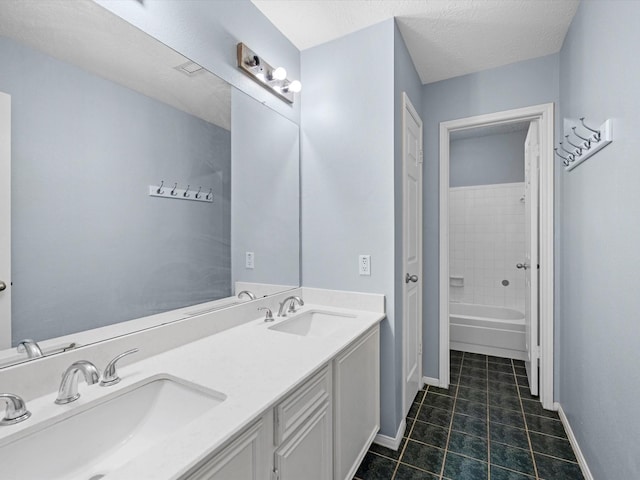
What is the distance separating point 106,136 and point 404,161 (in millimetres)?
1582

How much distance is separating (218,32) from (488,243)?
374 centimetres

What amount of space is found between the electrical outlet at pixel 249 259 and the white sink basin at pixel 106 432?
79cm

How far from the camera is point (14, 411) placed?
77 centimetres

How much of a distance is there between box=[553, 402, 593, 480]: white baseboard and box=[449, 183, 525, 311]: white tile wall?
179 cm

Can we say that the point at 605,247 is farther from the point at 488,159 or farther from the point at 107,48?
the point at 488,159

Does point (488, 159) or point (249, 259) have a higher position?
point (488, 159)

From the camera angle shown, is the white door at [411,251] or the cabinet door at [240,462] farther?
the white door at [411,251]

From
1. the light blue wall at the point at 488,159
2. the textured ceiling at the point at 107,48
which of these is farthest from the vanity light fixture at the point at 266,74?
the light blue wall at the point at 488,159

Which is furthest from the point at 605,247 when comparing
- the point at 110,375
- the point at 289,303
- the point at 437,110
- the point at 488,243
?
the point at 488,243

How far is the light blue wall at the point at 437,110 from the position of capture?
2.39 meters

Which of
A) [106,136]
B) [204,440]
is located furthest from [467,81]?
[204,440]

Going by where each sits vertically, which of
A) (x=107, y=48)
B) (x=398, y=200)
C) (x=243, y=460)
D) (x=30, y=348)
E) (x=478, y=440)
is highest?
(x=107, y=48)

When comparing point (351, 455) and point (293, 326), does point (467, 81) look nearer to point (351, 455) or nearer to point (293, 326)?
point (293, 326)

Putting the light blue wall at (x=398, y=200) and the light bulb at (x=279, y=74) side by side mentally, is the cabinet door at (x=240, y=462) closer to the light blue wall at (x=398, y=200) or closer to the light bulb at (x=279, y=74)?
the light blue wall at (x=398, y=200)
